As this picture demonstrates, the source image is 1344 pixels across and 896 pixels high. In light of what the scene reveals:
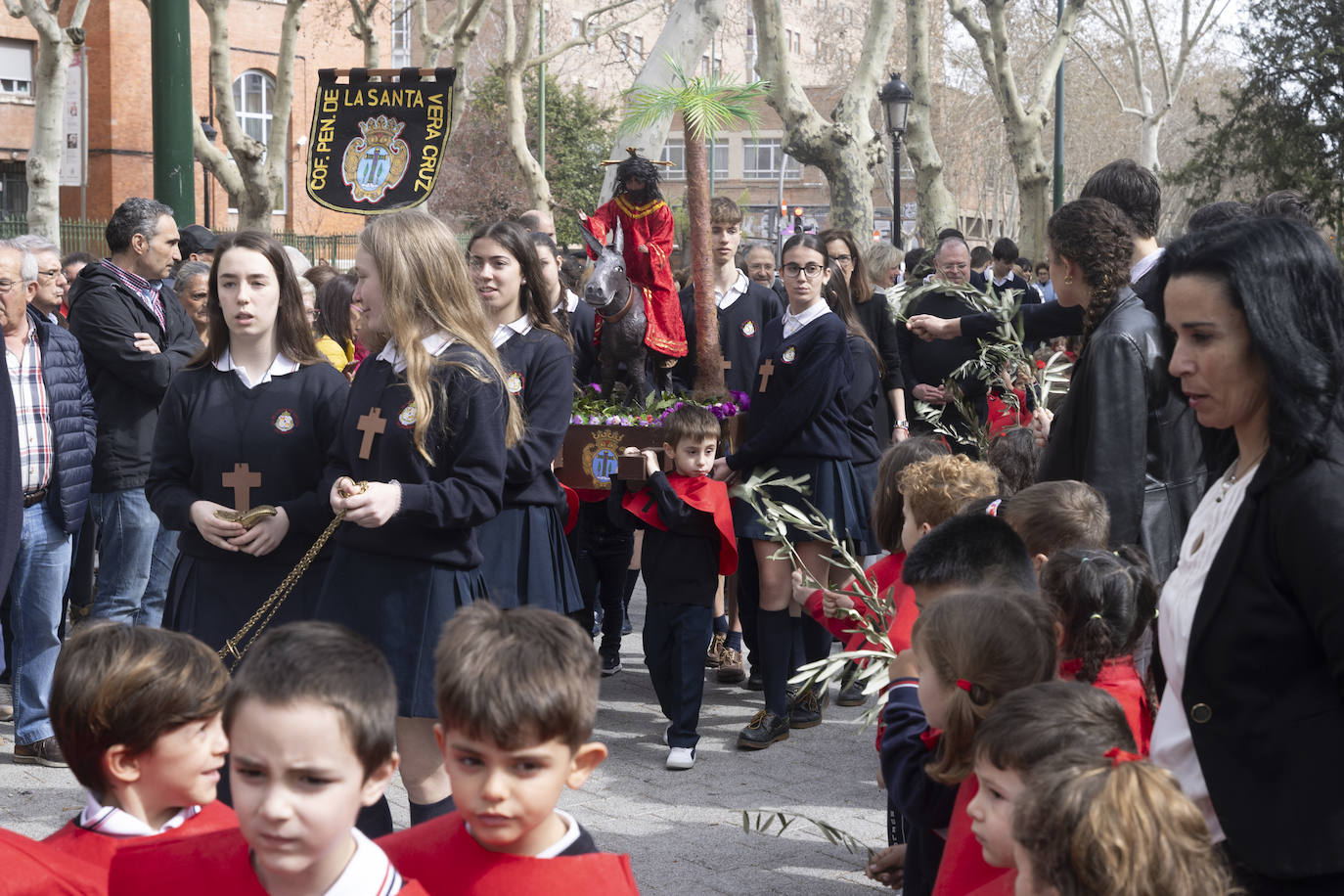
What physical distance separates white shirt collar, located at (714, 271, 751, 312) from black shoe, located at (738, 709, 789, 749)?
2.38 m

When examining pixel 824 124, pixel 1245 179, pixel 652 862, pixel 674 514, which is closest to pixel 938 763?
pixel 652 862

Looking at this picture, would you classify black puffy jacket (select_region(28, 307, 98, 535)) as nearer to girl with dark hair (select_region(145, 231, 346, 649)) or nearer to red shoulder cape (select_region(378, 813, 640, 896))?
girl with dark hair (select_region(145, 231, 346, 649))

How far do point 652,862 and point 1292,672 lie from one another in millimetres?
2957

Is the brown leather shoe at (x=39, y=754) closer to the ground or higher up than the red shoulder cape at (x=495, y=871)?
closer to the ground

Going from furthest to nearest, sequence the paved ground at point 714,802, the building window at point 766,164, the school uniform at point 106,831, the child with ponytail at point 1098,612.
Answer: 1. the building window at point 766,164
2. the paved ground at point 714,802
3. the child with ponytail at point 1098,612
4. the school uniform at point 106,831

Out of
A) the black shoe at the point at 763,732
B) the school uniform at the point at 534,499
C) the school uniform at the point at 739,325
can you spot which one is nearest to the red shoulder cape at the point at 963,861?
the school uniform at the point at 534,499

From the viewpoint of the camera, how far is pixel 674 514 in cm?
620

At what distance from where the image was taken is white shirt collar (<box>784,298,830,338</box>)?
21.4 feet

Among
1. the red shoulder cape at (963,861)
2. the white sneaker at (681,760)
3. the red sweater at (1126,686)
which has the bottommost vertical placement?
the white sneaker at (681,760)

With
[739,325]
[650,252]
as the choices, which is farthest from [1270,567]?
[739,325]

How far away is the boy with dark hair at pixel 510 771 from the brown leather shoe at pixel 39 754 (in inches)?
159

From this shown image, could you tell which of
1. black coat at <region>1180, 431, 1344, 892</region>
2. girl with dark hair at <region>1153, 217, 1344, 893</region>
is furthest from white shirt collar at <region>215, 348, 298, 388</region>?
black coat at <region>1180, 431, 1344, 892</region>

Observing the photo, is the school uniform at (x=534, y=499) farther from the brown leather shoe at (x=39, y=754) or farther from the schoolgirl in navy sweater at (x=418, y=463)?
the brown leather shoe at (x=39, y=754)

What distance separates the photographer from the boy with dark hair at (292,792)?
2.23m
